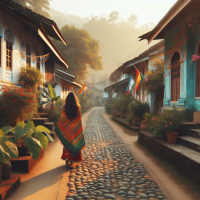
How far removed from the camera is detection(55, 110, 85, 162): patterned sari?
16.3 ft

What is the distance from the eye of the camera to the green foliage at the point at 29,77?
9.15 m

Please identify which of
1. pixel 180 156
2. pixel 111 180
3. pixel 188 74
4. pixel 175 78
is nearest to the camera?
pixel 111 180

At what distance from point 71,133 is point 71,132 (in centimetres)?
3

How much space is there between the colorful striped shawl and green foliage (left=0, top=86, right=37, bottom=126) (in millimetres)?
2546

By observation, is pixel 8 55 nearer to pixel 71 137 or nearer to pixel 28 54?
pixel 28 54

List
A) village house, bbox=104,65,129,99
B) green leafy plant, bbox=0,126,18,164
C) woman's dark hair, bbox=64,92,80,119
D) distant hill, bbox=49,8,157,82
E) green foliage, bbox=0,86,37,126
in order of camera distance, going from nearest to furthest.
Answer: green leafy plant, bbox=0,126,18,164 → woman's dark hair, bbox=64,92,80,119 → green foliage, bbox=0,86,37,126 → village house, bbox=104,65,129,99 → distant hill, bbox=49,8,157,82

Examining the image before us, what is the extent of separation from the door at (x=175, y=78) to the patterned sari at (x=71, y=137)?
491 cm

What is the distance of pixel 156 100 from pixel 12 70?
9.14m

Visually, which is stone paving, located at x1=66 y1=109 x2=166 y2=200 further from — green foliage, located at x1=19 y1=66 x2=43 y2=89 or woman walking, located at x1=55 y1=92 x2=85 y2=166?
green foliage, located at x1=19 y1=66 x2=43 y2=89

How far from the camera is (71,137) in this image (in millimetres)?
5051

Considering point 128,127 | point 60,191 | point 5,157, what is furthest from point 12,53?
point 128,127

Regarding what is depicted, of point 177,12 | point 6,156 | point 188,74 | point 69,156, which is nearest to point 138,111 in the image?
point 188,74

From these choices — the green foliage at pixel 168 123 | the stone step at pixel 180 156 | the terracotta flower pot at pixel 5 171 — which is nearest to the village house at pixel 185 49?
the green foliage at pixel 168 123

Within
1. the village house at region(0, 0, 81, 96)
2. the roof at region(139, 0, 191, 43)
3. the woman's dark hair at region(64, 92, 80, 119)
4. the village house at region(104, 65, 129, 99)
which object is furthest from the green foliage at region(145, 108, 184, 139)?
the village house at region(104, 65, 129, 99)
